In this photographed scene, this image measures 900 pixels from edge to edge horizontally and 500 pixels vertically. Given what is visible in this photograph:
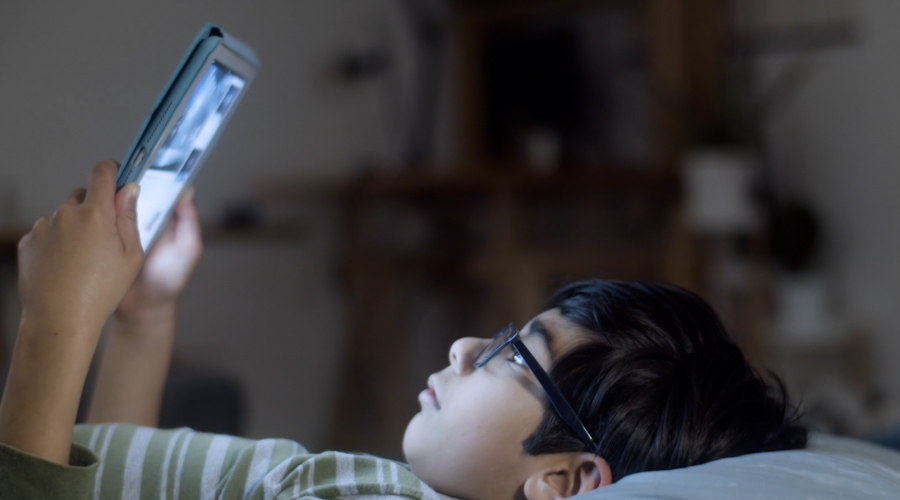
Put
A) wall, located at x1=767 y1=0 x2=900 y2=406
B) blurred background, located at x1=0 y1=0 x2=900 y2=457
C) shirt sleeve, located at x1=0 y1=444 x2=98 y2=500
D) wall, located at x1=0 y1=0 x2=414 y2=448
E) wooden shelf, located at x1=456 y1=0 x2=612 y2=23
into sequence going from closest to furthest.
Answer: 1. shirt sleeve, located at x1=0 y1=444 x2=98 y2=500
2. wall, located at x1=0 y1=0 x2=414 y2=448
3. blurred background, located at x1=0 y1=0 x2=900 y2=457
4. wall, located at x1=767 y1=0 x2=900 y2=406
5. wooden shelf, located at x1=456 y1=0 x2=612 y2=23

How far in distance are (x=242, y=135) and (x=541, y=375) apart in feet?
4.14

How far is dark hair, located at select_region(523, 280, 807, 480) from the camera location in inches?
20.6

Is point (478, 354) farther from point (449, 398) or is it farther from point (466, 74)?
point (466, 74)

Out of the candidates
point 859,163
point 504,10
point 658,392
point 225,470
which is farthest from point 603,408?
point 504,10

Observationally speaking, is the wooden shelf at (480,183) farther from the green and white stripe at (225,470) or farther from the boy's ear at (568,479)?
the boy's ear at (568,479)

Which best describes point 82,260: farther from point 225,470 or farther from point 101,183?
point 225,470

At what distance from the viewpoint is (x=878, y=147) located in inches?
89.0

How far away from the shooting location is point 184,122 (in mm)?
525

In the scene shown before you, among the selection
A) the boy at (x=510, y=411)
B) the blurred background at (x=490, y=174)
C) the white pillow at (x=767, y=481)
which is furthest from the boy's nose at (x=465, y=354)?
the blurred background at (x=490, y=174)

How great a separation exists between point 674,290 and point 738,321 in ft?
6.26

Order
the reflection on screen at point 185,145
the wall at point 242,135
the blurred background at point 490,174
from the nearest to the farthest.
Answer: the reflection on screen at point 185,145 → the wall at point 242,135 → the blurred background at point 490,174

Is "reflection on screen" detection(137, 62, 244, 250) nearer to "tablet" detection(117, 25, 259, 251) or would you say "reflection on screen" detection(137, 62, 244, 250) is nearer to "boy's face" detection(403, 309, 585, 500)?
"tablet" detection(117, 25, 259, 251)

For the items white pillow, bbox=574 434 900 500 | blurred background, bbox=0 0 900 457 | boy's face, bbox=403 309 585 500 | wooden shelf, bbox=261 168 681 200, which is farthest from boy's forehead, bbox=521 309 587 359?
wooden shelf, bbox=261 168 681 200

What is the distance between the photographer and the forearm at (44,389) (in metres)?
0.42
